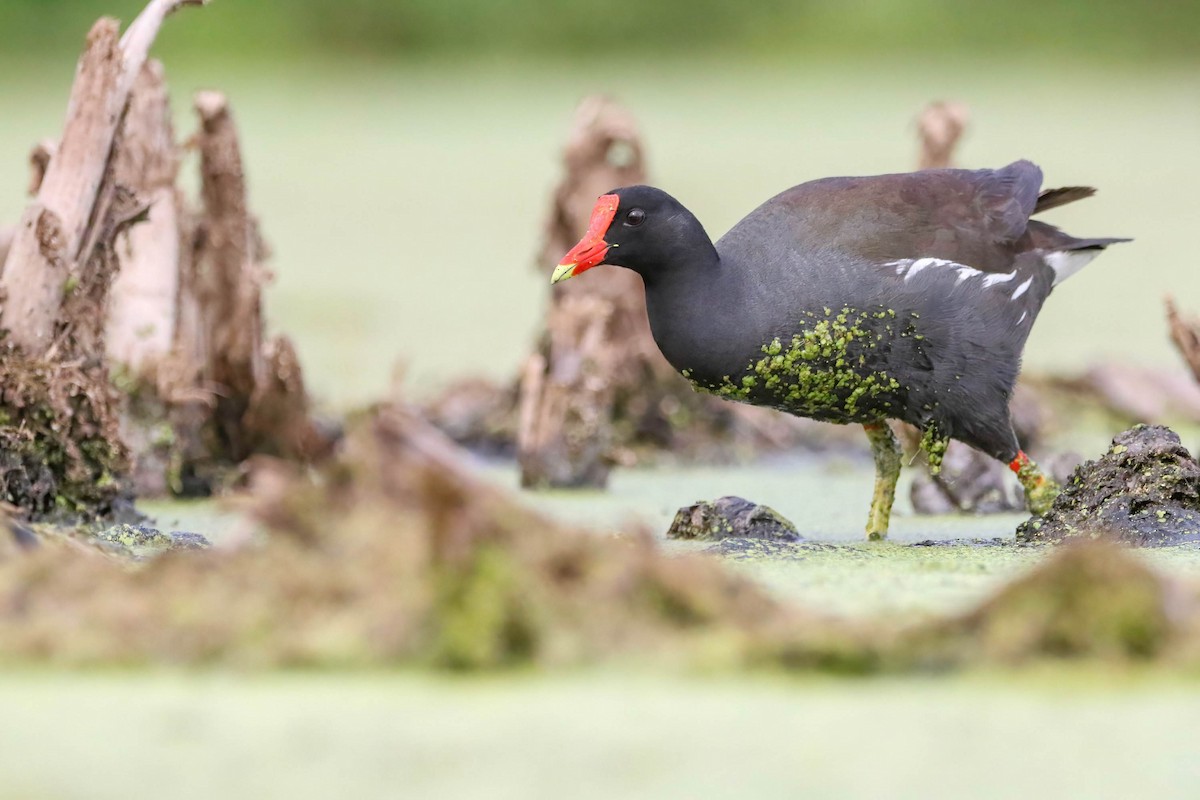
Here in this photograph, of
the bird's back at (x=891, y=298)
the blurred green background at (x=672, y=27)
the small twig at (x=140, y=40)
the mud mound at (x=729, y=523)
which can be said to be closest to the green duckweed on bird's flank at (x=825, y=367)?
the bird's back at (x=891, y=298)

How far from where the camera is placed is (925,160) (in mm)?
6652

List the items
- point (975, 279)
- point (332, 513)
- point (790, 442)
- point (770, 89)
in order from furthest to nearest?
point (770, 89), point (790, 442), point (975, 279), point (332, 513)

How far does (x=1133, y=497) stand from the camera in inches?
171

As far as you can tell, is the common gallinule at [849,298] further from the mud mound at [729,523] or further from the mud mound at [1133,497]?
the mud mound at [1133,497]

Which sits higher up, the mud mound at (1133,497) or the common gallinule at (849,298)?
the common gallinule at (849,298)

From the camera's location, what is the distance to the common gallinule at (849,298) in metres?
4.50

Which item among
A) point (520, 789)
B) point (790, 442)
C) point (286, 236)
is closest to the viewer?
point (520, 789)

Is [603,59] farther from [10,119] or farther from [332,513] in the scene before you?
[332,513]

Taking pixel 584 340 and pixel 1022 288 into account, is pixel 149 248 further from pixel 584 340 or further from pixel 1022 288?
pixel 1022 288

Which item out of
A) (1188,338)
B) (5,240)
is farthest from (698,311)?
(5,240)

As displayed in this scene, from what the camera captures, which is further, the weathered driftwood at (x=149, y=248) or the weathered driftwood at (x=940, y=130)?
the weathered driftwood at (x=940, y=130)

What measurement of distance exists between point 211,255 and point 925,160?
8.47 feet

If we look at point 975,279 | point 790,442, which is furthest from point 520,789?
point 790,442

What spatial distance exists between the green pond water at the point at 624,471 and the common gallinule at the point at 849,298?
1.29 feet
